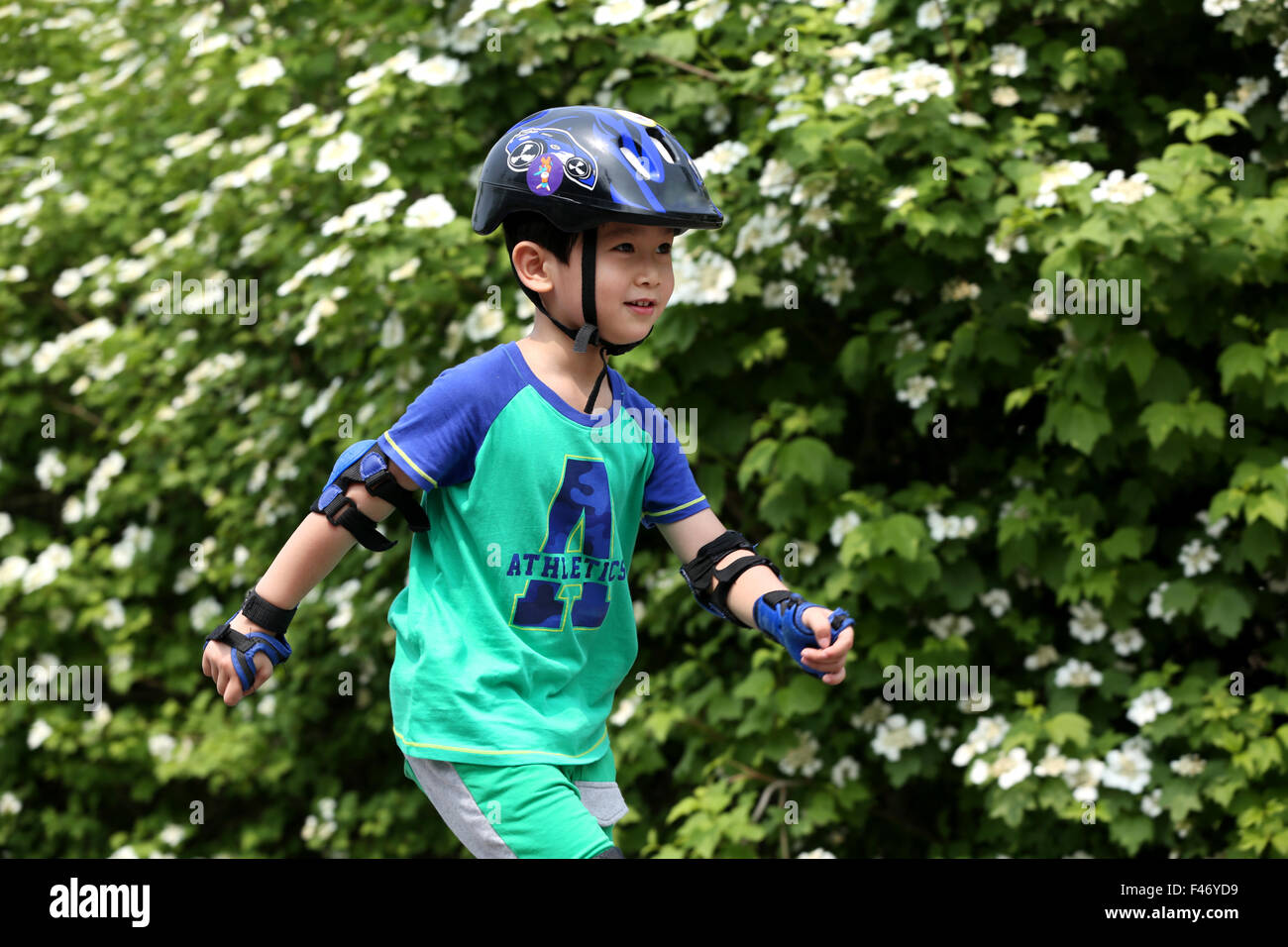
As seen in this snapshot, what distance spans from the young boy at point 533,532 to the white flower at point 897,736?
77.0 inches

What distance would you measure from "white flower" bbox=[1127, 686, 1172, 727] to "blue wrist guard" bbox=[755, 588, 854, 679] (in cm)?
205

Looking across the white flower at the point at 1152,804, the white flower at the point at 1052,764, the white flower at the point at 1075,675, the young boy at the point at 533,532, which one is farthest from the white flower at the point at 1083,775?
the young boy at the point at 533,532

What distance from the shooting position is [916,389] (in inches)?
173

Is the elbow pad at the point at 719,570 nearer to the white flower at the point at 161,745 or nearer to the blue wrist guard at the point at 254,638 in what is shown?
the blue wrist guard at the point at 254,638

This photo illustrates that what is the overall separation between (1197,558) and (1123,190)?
44.7 inches

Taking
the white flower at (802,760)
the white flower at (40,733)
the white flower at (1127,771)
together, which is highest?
the white flower at (1127,771)

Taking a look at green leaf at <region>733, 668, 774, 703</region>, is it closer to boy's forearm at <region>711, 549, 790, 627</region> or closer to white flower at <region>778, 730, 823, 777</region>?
white flower at <region>778, 730, 823, 777</region>

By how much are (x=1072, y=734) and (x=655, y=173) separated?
2.39 m

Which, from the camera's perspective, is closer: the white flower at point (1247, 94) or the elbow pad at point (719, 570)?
the elbow pad at point (719, 570)

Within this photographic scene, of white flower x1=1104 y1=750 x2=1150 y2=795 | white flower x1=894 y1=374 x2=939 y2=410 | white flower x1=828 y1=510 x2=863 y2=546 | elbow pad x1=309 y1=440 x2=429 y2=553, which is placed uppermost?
elbow pad x1=309 y1=440 x2=429 y2=553

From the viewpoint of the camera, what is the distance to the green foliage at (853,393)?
409 centimetres

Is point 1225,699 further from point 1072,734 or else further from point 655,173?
point 655,173

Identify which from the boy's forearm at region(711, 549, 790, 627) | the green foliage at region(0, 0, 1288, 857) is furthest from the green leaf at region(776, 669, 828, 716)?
the boy's forearm at region(711, 549, 790, 627)

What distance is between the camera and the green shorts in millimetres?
2299
